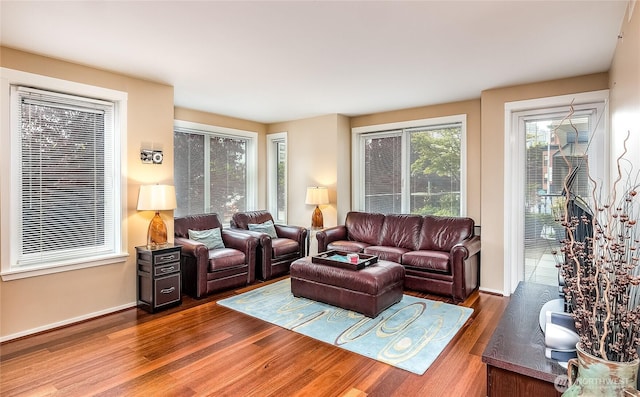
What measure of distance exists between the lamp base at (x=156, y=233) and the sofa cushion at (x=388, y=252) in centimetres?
263

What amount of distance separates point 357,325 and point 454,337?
887 mm

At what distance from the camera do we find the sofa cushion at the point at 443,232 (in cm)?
465

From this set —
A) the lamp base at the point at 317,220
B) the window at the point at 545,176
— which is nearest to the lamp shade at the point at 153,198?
the lamp base at the point at 317,220

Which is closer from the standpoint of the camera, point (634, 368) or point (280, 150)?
point (634, 368)

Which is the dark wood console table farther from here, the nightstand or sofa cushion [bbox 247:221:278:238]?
sofa cushion [bbox 247:221:278:238]

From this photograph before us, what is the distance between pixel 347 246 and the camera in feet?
16.4

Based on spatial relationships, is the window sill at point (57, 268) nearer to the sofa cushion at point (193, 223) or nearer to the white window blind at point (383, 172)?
the sofa cushion at point (193, 223)

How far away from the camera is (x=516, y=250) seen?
431 centimetres

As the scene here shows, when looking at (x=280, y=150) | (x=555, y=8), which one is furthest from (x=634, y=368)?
(x=280, y=150)

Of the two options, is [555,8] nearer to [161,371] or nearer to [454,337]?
[454,337]

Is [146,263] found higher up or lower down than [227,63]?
lower down

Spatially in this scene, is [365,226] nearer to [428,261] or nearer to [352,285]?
[428,261]

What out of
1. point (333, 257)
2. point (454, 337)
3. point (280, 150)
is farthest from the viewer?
point (280, 150)

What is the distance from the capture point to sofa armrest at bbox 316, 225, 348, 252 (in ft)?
17.1
